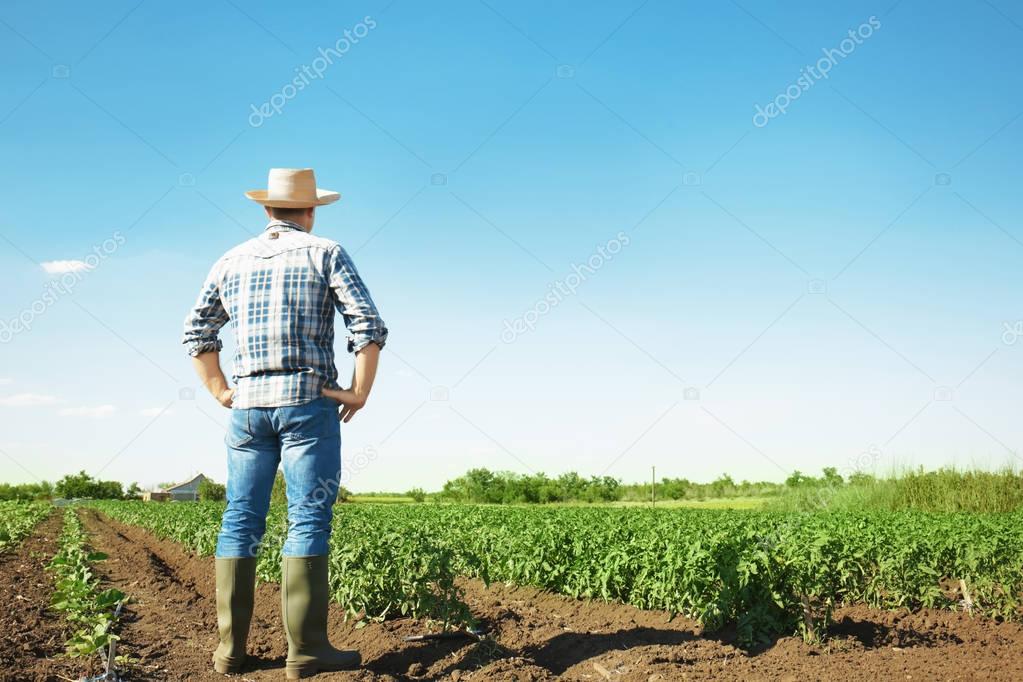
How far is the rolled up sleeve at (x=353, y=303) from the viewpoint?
476cm

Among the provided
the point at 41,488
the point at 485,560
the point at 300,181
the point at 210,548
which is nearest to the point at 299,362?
the point at 300,181

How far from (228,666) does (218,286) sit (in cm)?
234

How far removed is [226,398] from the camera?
5.09 metres

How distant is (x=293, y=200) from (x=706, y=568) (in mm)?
4095

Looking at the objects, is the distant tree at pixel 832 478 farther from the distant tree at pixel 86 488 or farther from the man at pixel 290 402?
the distant tree at pixel 86 488

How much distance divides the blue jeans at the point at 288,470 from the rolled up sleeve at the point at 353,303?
43 cm

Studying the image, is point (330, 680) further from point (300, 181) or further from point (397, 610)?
point (300, 181)

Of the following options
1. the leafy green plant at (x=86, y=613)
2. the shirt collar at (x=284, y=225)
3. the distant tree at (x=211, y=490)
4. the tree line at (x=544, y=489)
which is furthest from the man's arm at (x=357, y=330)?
the distant tree at (x=211, y=490)

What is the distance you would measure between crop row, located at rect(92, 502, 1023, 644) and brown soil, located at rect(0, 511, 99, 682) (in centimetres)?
194

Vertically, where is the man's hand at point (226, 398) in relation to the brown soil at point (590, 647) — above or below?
above

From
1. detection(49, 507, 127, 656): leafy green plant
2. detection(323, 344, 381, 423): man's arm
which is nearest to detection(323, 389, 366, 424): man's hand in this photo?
detection(323, 344, 381, 423): man's arm

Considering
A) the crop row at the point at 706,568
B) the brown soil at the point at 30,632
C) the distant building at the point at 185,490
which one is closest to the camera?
the brown soil at the point at 30,632

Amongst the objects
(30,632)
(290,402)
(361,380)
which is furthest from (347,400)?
(30,632)

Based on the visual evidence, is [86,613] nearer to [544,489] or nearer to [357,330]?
[357,330]
